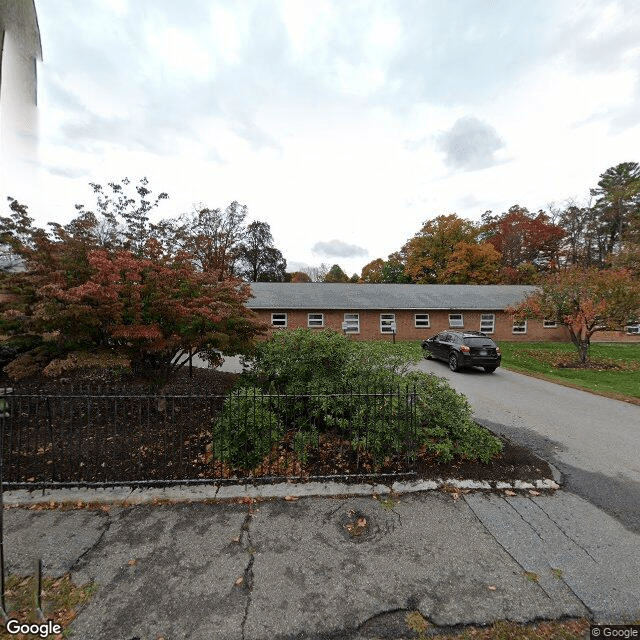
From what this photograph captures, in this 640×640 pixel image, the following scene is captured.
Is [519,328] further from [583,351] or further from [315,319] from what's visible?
[315,319]

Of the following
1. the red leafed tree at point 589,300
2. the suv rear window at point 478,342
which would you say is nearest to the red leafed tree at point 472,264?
the red leafed tree at point 589,300

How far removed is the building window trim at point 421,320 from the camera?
22.7 m

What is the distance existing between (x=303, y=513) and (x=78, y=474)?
129 inches

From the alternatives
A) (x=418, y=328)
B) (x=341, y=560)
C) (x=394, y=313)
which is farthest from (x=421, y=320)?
(x=341, y=560)

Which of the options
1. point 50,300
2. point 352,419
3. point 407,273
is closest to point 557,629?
point 352,419

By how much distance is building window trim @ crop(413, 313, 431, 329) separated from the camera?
22.7m

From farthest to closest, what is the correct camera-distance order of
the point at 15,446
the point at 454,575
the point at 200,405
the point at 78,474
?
the point at 200,405
the point at 15,446
the point at 78,474
the point at 454,575

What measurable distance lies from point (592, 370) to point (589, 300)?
9.38ft

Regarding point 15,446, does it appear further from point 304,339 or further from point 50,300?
point 304,339

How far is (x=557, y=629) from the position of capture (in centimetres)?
240

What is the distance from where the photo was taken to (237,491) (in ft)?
13.5

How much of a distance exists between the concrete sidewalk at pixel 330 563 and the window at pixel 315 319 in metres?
18.1

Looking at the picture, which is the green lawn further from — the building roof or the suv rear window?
the building roof

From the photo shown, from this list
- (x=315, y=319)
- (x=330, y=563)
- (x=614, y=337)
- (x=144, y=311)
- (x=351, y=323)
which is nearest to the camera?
(x=330, y=563)
